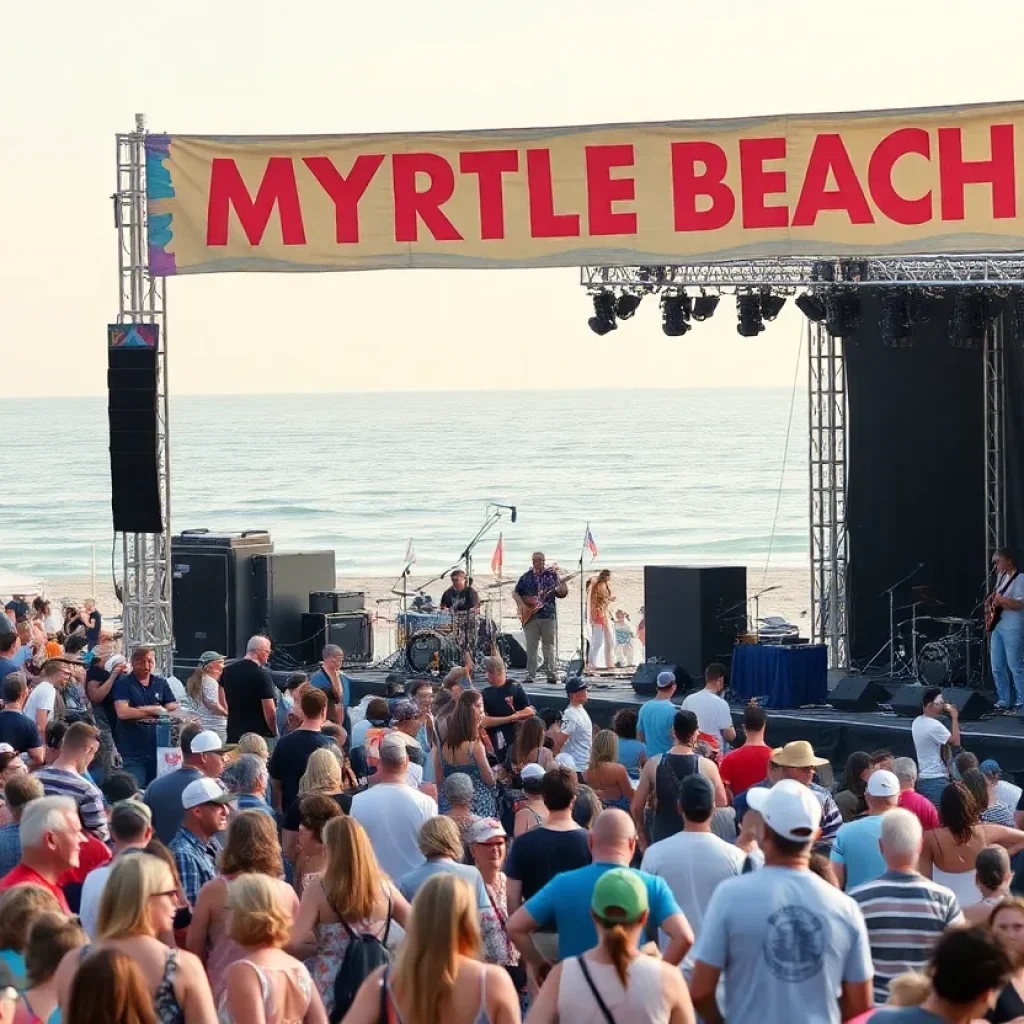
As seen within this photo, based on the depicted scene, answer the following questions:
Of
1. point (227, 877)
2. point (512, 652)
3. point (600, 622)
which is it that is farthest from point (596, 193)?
point (600, 622)

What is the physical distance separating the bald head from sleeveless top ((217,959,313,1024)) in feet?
3.23

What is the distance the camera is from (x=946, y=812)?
6934 millimetres

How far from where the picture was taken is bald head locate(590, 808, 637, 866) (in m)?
5.33

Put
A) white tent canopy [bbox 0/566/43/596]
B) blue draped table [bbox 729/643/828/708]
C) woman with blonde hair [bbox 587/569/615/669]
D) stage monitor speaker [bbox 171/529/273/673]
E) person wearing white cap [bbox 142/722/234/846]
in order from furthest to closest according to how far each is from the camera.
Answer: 1. white tent canopy [bbox 0/566/43/596]
2. woman with blonde hair [bbox 587/569/615/669]
3. stage monitor speaker [bbox 171/529/273/673]
4. blue draped table [bbox 729/643/828/708]
5. person wearing white cap [bbox 142/722/234/846]

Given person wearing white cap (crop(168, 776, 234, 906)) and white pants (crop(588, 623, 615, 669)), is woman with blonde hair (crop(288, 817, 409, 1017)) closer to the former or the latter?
person wearing white cap (crop(168, 776, 234, 906))

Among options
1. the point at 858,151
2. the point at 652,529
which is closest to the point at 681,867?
the point at 858,151

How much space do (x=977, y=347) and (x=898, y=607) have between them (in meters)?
2.66

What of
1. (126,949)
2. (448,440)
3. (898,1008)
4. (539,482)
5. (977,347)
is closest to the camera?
(898,1008)

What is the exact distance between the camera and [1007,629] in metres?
15.6

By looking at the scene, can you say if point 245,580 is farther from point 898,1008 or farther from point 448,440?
point 448,440

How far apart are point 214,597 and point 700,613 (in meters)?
4.82

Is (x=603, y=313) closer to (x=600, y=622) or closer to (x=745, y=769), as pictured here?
(x=600, y=622)

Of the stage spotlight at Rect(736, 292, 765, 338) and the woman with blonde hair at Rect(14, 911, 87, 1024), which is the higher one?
the stage spotlight at Rect(736, 292, 765, 338)

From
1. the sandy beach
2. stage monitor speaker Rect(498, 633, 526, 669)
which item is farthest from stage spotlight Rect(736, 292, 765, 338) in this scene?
the sandy beach
